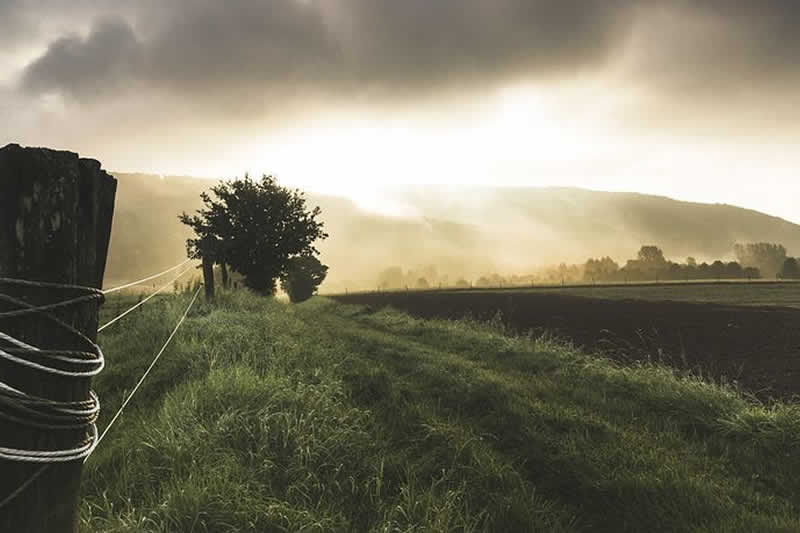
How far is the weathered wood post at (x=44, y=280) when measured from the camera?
169cm

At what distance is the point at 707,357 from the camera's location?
1127 centimetres

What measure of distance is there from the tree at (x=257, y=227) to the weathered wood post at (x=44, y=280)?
23939mm

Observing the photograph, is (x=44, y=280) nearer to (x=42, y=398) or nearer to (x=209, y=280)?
(x=42, y=398)

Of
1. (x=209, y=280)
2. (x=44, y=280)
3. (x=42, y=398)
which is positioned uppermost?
(x=44, y=280)

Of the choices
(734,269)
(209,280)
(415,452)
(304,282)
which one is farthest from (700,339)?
(734,269)

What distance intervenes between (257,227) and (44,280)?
24.5 metres

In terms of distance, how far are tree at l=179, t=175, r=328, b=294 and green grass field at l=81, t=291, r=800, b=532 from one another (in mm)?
17939

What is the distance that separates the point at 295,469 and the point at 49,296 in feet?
8.23

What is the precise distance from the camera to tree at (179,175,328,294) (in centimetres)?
2533

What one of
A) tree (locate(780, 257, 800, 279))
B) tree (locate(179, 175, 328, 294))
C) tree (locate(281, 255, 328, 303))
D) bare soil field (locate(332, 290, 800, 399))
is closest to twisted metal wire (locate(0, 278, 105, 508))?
bare soil field (locate(332, 290, 800, 399))

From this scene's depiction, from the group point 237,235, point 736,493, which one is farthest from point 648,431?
point 237,235

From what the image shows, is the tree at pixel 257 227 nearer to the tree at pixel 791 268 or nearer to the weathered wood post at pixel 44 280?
the weathered wood post at pixel 44 280

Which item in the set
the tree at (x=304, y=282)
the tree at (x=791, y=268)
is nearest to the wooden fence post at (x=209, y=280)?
the tree at (x=304, y=282)

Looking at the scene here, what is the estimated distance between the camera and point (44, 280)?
178 cm
